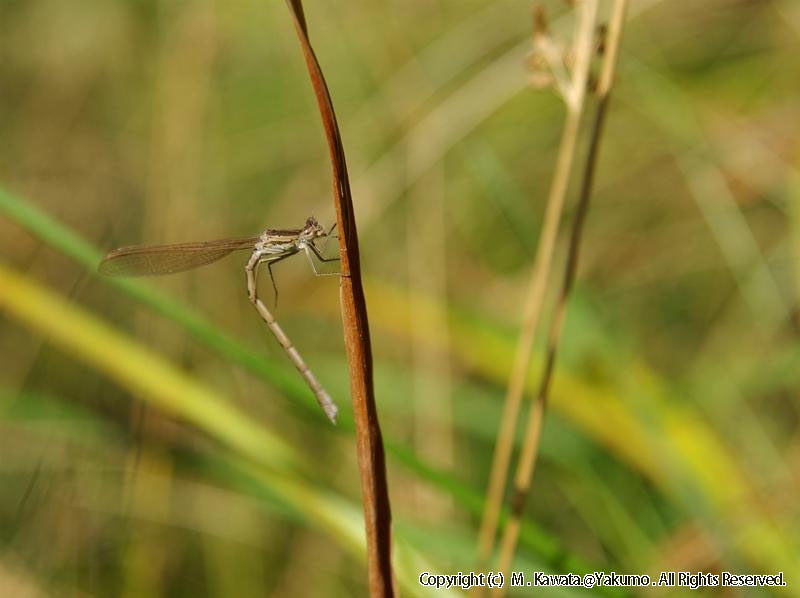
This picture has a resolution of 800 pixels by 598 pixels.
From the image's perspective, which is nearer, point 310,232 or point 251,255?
point 310,232

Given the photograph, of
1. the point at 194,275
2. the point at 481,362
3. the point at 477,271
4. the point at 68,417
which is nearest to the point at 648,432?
the point at 481,362

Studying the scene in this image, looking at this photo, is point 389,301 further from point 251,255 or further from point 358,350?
point 358,350

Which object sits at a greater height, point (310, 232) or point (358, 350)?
point (310, 232)

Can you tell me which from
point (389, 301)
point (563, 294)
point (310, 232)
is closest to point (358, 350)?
point (563, 294)

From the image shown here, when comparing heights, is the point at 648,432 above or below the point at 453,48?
below

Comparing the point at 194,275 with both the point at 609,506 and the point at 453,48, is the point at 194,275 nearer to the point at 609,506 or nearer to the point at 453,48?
the point at 453,48

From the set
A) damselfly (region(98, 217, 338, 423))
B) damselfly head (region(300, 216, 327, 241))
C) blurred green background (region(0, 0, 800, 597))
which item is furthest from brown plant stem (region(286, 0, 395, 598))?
damselfly head (region(300, 216, 327, 241))
